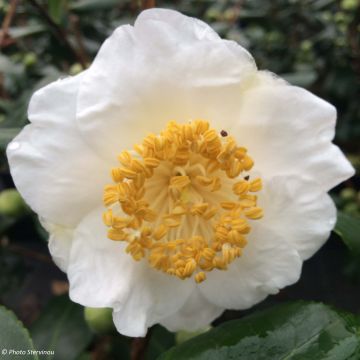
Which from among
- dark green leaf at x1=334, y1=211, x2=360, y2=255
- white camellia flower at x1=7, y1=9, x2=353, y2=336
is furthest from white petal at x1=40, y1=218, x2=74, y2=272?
dark green leaf at x1=334, y1=211, x2=360, y2=255

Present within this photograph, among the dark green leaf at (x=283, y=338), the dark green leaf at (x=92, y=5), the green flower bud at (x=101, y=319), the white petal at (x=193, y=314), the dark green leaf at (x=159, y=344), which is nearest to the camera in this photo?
the dark green leaf at (x=283, y=338)

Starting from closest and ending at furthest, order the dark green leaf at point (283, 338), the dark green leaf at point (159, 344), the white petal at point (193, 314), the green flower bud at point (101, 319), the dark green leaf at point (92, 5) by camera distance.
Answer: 1. the dark green leaf at point (283, 338)
2. the white petal at point (193, 314)
3. the green flower bud at point (101, 319)
4. the dark green leaf at point (159, 344)
5. the dark green leaf at point (92, 5)

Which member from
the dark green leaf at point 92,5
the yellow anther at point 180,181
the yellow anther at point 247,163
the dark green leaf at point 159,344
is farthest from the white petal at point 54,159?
the dark green leaf at point 92,5

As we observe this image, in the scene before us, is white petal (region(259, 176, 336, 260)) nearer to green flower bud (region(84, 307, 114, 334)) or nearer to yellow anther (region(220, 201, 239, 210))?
yellow anther (region(220, 201, 239, 210))

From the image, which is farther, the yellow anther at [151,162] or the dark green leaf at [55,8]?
the dark green leaf at [55,8]

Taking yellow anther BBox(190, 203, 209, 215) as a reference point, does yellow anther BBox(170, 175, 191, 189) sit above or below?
above

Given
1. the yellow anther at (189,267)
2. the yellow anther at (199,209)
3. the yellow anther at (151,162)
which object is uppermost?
the yellow anther at (151,162)

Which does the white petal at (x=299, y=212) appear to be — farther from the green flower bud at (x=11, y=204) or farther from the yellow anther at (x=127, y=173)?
the green flower bud at (x=11, y=204)
